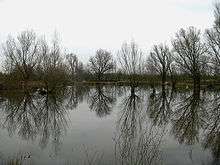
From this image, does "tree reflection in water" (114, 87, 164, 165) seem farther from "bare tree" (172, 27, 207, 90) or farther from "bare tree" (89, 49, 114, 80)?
"bare tree" (89, 49, 114, 80)

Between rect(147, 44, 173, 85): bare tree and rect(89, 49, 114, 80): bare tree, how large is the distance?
2418 cm

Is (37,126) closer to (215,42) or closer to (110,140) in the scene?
(110,140)

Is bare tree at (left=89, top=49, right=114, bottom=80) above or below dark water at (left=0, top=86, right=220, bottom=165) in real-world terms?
above

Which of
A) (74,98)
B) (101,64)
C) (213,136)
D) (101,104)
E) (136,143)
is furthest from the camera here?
(101,64)

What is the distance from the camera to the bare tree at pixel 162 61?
6531 centimetres

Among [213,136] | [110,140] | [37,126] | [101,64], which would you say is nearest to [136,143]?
[110,140]

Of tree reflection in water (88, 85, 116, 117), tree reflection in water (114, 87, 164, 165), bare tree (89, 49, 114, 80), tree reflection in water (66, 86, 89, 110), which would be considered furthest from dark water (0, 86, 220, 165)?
bare tree (89, 49, 114, 80)

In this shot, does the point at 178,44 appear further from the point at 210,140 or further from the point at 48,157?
the point at 48,157

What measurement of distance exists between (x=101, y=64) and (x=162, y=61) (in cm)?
3042

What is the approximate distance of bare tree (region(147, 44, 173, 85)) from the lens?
65312 millimetres

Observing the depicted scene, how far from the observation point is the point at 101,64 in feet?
306

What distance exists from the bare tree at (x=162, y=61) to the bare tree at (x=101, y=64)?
Result: 24.2 metres

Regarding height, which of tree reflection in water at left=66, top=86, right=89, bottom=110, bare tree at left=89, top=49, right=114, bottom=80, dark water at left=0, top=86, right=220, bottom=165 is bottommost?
dark water at left=0, top=86, right=220, bottom=165

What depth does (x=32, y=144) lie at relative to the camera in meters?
10.6
